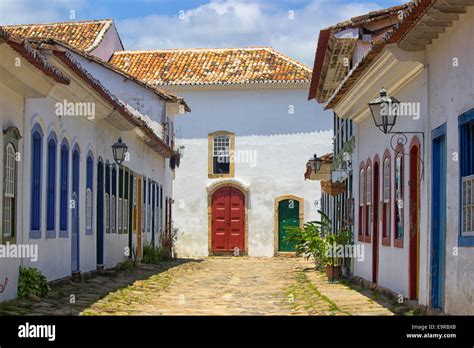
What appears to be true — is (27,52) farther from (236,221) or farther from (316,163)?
(236,221)

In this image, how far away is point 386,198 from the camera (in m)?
16.9

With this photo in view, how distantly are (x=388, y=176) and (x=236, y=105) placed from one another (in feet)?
75.8

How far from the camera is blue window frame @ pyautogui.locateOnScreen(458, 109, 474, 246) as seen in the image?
426 inches

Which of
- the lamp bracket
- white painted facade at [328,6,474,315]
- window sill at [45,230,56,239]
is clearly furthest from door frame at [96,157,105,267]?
the lamp bracket

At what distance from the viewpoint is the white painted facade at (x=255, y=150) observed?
3922cm

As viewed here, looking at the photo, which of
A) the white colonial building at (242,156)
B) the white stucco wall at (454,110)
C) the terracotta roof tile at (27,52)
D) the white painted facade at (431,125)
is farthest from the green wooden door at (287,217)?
the white stucco wall at (454,110)

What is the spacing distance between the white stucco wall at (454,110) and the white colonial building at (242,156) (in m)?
26.8

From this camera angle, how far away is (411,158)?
1424cm

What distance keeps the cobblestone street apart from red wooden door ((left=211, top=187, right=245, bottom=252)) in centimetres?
1525

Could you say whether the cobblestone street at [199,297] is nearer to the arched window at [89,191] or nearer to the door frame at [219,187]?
the arched window at [89,191]

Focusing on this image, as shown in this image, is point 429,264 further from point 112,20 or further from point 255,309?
point 112,20

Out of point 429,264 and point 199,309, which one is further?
point 199,309

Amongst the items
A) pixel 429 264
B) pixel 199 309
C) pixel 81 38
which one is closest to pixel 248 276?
pixel 199 309

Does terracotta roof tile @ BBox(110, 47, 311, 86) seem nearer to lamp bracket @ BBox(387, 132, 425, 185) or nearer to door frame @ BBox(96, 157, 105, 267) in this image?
door frame @ BBox(96, 157, 105, 267)
